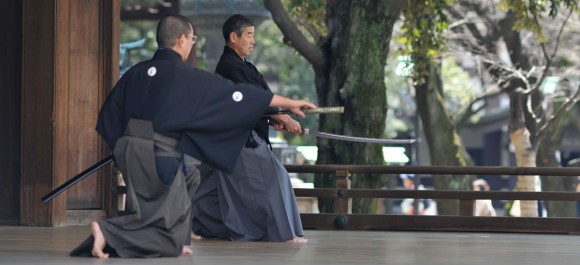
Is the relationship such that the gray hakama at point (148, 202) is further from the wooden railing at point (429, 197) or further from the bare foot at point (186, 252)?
the wooden railing at point (429, 197)

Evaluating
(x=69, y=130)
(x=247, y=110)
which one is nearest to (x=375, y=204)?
(x=69, y=130)

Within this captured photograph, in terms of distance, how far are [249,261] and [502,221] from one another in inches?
218

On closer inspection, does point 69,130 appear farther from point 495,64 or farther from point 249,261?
point 495,64

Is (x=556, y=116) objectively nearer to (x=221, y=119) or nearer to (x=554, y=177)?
(x=554, y=177)

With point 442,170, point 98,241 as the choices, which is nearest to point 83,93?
point 442,170

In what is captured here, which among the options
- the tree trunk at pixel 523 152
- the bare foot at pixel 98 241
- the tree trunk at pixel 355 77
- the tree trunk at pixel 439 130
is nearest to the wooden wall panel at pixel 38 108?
the tree trunk at pixel 355 77

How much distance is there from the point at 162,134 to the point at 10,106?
178 inches

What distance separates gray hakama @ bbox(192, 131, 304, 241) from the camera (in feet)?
37.6

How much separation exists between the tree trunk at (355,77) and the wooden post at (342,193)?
1.66 metres

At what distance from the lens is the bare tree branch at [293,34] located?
54.0ft

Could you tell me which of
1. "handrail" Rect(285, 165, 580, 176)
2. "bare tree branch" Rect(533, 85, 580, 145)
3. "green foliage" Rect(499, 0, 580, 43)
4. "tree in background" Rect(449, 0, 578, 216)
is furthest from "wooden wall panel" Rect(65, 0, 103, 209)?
"bare tree branch" Rect(533, 85, 580, 145)

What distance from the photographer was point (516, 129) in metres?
23.8

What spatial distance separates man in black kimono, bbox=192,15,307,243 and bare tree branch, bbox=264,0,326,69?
4.83 m

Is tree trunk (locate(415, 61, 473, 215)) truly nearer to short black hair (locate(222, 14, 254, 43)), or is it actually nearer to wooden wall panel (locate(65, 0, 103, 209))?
wooden wall panel (locate(65, 0, 103, 209))
